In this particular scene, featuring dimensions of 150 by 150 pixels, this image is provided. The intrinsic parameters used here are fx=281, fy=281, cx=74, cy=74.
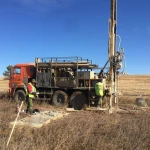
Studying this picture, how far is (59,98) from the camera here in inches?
617

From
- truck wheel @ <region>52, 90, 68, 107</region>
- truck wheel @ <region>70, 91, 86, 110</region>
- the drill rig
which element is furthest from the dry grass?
truck wheel @ <region>52, 90, 68, 107</region>

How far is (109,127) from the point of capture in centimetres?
Answer: 726

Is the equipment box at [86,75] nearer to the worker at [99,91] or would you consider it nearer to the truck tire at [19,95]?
the worker at [99,91]

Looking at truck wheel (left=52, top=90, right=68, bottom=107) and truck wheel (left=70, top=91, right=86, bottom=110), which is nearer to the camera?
truck wheel (left=70, top=91, right=86, bottom=110)

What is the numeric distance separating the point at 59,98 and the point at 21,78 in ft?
9.33

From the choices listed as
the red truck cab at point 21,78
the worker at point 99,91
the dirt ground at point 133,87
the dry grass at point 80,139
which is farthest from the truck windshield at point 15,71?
the dry grass at point 80,139

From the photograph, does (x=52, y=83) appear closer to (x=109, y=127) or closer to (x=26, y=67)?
(x=26, y=67)

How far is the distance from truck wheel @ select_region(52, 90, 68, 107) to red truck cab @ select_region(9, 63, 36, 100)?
2.11m

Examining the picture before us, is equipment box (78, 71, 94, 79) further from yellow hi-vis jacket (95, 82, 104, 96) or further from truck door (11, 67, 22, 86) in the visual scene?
truck door (11, 67, 22, 86)

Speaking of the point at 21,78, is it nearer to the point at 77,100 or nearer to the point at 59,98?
the point at 59,98

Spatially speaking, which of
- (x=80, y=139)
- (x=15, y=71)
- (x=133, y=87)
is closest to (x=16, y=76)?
(x=15, y=71)

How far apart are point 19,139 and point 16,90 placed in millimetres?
10934

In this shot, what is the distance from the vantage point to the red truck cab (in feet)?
54.9

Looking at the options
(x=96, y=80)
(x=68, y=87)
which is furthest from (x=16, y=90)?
(x=96, y=80)
